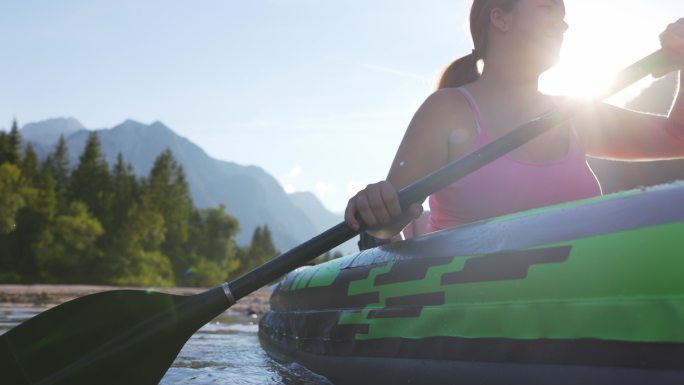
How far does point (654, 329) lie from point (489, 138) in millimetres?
1360

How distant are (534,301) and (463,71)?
1.67 meters

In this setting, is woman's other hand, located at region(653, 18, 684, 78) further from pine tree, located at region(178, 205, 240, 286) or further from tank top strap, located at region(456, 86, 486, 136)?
pine tree, located at region(178, 205, 240, 286)

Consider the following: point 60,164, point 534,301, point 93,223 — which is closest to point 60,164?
point 60,164

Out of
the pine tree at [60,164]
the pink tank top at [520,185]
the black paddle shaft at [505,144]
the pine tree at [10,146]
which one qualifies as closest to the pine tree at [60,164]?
the pine tree at [60,164]

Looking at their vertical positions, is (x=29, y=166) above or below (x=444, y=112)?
above

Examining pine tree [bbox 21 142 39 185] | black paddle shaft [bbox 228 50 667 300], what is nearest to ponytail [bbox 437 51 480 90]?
black paddle shaft [bbox 228 50 667 300]

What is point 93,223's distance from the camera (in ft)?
158

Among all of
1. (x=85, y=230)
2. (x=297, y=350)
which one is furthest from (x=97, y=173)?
(x=297, y=350)

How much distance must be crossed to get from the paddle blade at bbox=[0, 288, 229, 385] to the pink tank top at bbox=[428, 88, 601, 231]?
4.06 ft

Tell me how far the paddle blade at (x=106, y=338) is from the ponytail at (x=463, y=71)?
1.54 m

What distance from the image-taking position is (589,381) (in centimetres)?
160

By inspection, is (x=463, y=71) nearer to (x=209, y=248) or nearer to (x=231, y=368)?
(x=231, y=368)

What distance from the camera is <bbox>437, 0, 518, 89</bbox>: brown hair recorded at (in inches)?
114

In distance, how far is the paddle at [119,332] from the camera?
9.01 feet
